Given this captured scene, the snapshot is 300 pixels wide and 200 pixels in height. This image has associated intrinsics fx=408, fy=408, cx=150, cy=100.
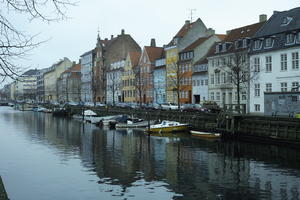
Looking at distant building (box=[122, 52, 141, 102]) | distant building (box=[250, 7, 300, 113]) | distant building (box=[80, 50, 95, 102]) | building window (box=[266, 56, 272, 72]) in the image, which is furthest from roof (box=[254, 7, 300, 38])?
distant building (box=[80, 50, 95, 102])

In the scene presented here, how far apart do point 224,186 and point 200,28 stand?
6819cm

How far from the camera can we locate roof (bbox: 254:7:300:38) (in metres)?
51.9

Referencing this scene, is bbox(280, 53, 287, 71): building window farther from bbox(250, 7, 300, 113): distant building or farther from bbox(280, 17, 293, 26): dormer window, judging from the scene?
bbox(280, 17, 293, 26): dormer window

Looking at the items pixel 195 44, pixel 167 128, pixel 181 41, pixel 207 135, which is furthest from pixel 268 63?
pixel 181 41

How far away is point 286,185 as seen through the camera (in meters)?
21.4

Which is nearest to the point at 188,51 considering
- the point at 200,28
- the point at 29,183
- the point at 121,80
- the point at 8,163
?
the point at 200,28

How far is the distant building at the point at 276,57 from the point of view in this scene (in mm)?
50875

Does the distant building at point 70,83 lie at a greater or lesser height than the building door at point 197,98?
greater

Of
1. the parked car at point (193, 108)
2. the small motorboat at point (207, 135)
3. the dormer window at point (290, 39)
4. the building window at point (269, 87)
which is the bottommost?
the small motorboat at point (207, 135)

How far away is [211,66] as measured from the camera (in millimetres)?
70562

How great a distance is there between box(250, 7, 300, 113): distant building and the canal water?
662 inches

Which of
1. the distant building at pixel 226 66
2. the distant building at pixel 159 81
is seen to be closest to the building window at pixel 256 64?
the distant building at pixel 226 66

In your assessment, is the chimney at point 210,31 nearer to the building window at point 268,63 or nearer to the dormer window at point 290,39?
the building window at point 268,63

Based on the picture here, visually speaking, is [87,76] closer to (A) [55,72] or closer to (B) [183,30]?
(A) [55,72]
